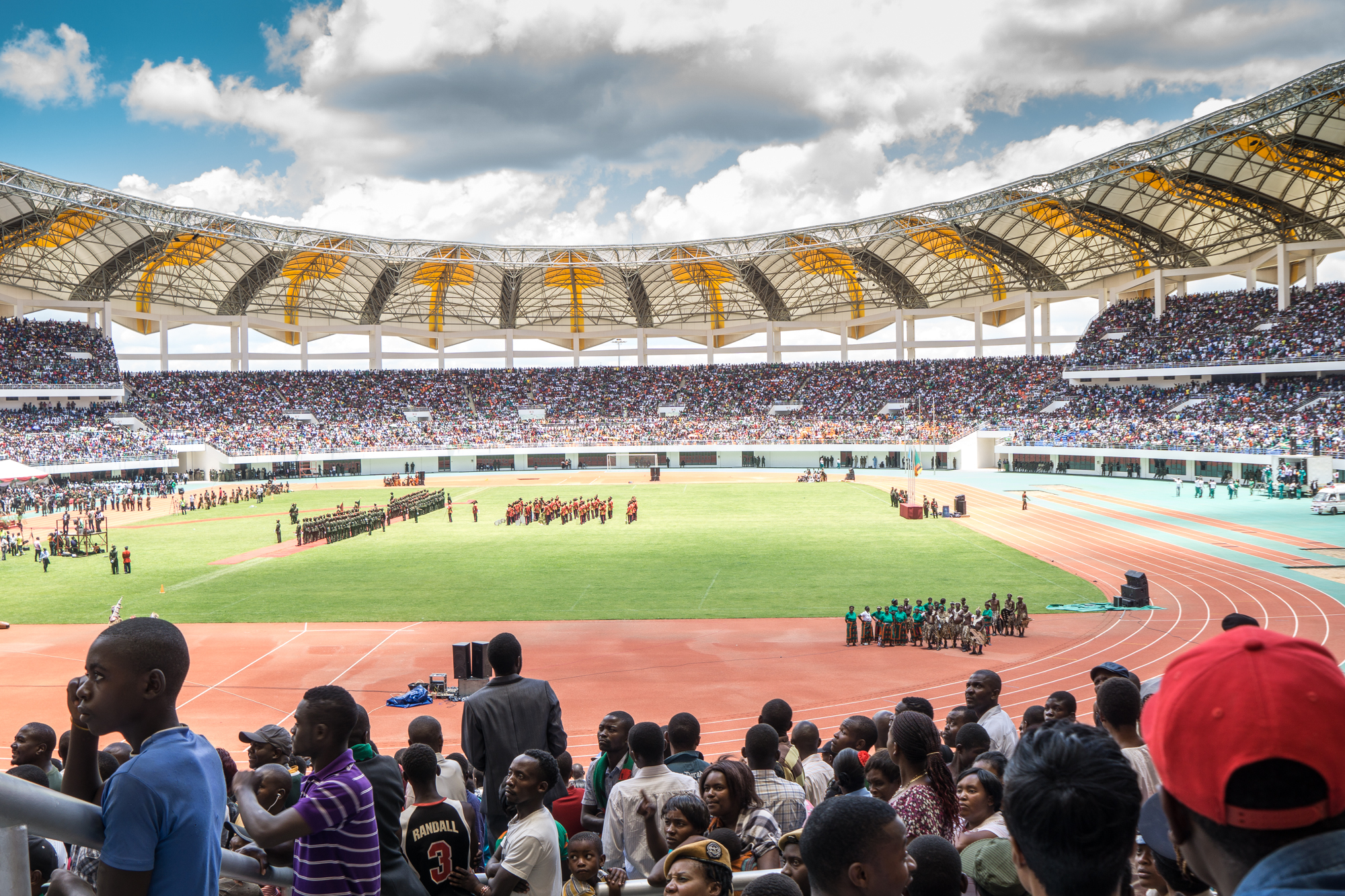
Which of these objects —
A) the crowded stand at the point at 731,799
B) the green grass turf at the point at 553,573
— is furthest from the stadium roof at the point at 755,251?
the crowded stand at the point at 731,799

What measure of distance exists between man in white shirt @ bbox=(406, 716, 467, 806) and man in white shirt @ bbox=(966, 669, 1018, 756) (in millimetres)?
4536

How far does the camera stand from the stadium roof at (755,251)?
5325 cm

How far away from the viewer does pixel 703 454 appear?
8650 cm

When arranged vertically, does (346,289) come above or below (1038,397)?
above

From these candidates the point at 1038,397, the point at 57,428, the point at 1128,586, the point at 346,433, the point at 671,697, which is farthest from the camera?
the point at 346,433

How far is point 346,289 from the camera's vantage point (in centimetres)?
8538

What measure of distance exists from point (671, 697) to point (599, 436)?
228ft

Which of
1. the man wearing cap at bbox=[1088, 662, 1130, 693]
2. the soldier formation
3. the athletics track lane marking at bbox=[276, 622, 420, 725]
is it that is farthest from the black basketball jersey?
the soldier formation

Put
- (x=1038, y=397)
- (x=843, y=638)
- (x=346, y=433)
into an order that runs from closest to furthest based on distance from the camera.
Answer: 1. (x=843, y=638)
2. (x=1038, y=397)
3. (x=346, y=433)

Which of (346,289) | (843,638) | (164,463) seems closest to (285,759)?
(843,638)

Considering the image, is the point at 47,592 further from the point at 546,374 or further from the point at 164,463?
the point at 546,374

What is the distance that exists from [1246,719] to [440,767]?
647 centimetres

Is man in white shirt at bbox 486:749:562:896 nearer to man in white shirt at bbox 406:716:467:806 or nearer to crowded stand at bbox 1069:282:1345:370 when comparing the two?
man in white shirt at bbox 406:716:467:806

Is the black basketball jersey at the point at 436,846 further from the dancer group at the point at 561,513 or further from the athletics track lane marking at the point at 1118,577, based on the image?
the dancer group at the point at 561,513
